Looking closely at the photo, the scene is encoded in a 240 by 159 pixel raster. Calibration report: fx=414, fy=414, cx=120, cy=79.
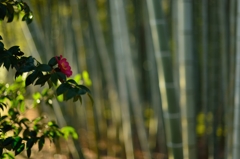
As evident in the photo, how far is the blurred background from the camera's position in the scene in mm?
2146

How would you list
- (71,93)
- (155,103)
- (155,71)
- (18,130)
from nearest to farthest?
(71,93)
(18,130)
(155,71)
(155,103)

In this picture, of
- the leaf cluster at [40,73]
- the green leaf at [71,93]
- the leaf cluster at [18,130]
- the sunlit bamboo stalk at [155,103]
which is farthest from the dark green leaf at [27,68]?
the sunlit bamboo stalk at [155,103]

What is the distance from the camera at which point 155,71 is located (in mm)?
4141

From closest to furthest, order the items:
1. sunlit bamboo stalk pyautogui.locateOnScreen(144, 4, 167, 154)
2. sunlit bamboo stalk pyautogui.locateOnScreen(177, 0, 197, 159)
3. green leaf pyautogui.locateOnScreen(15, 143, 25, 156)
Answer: green leaf pyautogui.locateOnScreen(15, 143, 25, 156)
sunlit bamboo stalk pyautogui.locateOnScreen(177, 0, 197, 159)
sunlit bamboo stalk pyautogui.locateOnScreen(144, 4, 167, 154)

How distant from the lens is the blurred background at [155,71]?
215 cm

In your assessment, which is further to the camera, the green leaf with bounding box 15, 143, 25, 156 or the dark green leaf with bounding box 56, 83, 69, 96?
the green leaf with bounding box 15, 143, 25, 156

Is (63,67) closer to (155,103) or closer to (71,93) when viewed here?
(71,93)

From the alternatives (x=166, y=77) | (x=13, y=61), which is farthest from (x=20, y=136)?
(x=166, y=77)

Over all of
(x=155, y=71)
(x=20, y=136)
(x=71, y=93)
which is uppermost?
(x=71, y=93)

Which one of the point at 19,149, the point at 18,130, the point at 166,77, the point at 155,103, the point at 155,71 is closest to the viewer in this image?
the point at 19,149

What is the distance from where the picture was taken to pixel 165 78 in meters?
2.14

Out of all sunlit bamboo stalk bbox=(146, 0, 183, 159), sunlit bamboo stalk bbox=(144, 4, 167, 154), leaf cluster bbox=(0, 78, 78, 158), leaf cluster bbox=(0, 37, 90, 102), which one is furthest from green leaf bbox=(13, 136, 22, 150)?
sunlit bamboo stalk bbox=(144, 4, 167, 154)

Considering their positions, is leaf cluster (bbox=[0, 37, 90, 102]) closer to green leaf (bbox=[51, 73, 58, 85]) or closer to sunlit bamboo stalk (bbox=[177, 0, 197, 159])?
green leaf (bbox=[51, 73, 58, 85])

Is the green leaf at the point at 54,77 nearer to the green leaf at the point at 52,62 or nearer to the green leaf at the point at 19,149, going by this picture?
the green leaf at the point at 52,62
